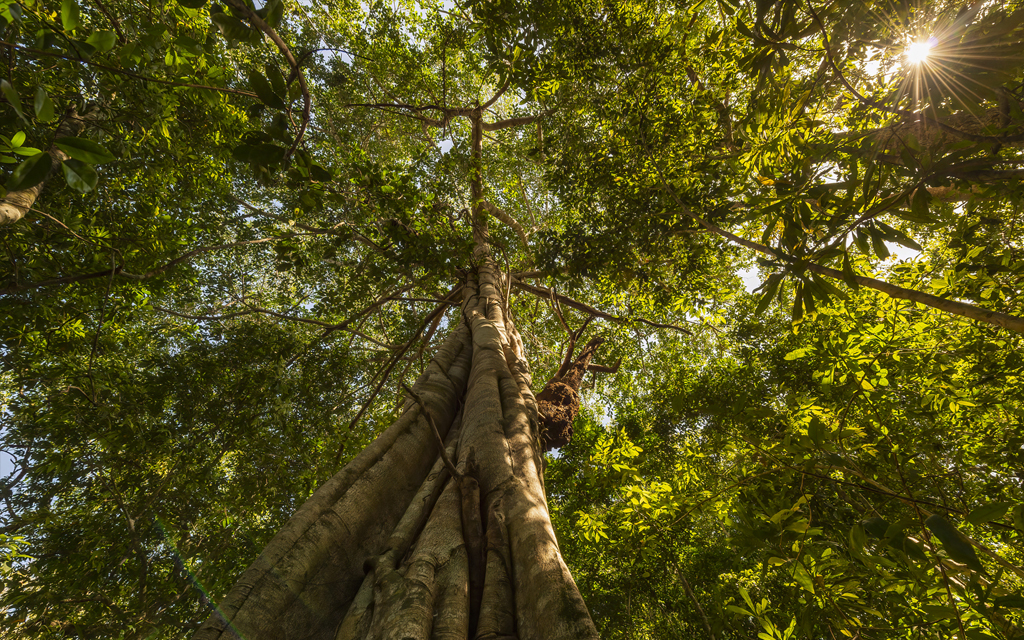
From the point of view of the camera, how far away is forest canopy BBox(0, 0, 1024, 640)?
1.92m

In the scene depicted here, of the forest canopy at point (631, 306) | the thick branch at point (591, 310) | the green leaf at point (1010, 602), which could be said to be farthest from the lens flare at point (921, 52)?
the thick branch at point (591, 310)

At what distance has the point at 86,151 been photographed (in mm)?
1119

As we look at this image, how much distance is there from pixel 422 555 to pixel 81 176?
180cm

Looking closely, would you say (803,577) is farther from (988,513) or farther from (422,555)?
(422,555)

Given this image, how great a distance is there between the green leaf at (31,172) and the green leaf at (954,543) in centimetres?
263

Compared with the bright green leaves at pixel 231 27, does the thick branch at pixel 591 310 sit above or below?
above

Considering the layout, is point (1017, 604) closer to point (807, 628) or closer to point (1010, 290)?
point (807, 628)

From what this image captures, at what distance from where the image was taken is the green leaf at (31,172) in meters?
1.08

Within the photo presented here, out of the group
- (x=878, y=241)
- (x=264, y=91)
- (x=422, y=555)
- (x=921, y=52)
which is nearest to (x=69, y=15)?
(x=264, y=91)

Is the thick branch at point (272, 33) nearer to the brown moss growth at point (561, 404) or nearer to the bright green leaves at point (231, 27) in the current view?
the bright green leaves at point (231, 27)

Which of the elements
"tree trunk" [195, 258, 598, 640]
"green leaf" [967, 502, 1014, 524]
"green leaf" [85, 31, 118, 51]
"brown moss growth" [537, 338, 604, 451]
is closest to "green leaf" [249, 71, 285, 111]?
"green leaf" [85, 31, 118, 51]

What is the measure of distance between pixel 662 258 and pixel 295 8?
8.20m

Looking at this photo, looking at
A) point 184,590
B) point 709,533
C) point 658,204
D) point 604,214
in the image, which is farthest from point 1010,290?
point 184,590

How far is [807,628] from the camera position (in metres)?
1.84
